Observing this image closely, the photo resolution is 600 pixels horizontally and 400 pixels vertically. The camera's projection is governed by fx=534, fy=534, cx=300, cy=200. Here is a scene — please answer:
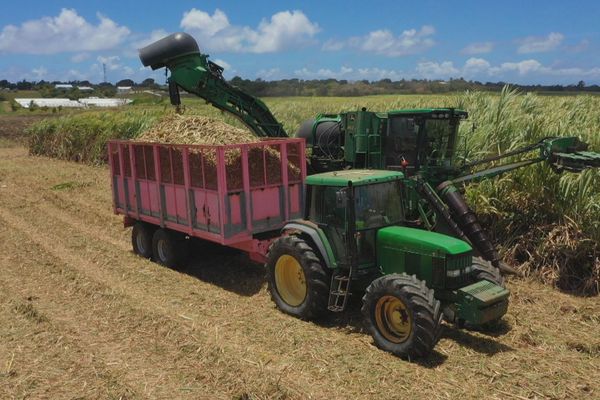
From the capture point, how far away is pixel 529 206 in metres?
8.27

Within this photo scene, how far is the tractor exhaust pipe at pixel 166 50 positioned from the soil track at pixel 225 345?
12.7 feet

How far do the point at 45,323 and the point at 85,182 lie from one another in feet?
36.6

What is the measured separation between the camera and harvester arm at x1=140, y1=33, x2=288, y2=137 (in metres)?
10.1

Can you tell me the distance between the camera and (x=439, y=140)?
8625mm

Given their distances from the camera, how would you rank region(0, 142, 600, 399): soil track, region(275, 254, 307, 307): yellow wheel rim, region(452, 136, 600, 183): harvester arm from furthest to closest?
region(452, 136, 600, 183): harvester arm < region(275, 254, 307, 307): yellow wheel rim < region(0, 142, 600, 399): soil track

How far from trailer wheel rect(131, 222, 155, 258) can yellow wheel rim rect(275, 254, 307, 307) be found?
11.0 feet

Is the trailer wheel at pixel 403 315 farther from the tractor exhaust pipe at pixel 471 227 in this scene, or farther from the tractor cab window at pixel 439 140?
the tractor cab window at pixel 439 140

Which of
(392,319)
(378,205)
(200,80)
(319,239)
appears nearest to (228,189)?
(319,239)

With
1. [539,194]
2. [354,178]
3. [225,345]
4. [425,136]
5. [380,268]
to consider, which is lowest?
[225,345]

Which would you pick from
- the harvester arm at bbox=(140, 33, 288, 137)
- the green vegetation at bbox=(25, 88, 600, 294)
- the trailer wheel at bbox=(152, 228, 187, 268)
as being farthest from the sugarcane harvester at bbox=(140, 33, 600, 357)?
the harvester arm at bbox=(140, 33, 288, 137)

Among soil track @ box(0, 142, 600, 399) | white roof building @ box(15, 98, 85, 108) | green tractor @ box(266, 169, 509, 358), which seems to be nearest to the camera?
soil track @ box(0, 142, 600, 399)

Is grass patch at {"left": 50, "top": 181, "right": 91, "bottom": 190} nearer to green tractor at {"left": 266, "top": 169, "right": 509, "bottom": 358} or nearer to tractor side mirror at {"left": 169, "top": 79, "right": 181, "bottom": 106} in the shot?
tractor side mirror at {"left": 169, "top": 79, "right": 181, "bottom": 106}

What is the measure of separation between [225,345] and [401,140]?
474 centimetres

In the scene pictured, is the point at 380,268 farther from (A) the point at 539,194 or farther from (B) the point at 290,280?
(A) the point at 539,194
